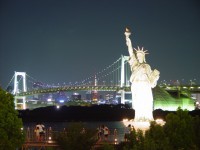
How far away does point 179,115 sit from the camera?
14875mm

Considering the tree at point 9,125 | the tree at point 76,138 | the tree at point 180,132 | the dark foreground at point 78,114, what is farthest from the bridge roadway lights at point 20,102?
the tree at point 180,132

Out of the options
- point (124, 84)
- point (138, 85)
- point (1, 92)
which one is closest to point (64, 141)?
point (1, 92)

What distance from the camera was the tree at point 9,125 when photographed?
44.9ft

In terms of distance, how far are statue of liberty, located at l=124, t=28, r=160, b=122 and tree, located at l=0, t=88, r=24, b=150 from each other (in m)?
15.7

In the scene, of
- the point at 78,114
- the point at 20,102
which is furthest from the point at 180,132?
the point at 20,102

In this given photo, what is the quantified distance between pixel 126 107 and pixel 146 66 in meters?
29.1

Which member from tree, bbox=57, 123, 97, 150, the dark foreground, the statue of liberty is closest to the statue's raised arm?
the statue of liberty

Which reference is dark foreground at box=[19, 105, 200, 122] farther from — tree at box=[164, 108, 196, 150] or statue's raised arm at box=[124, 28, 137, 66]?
tree at box=[164, 108, 196, 150]

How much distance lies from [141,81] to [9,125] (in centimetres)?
1619

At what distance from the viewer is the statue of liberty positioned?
29.2m

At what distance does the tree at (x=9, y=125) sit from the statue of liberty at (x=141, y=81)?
51.5 feet

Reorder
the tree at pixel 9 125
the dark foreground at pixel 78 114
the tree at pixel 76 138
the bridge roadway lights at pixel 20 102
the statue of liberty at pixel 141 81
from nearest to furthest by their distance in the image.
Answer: the tree at pixel 76 138 → the tree at pixel 9 125 → the statue of liberty at pixel 141 81 → the dark foreground at pixel 78 114 → the bridge roadway lights at pixel 20 102

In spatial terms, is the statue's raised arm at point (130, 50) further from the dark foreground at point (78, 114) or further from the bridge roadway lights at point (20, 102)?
the bridge roadway lights at point (20, 102)

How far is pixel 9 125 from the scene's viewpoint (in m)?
13.9
